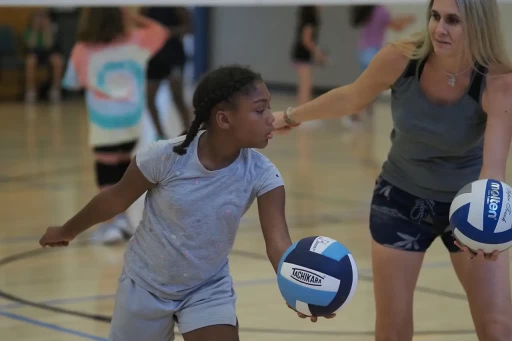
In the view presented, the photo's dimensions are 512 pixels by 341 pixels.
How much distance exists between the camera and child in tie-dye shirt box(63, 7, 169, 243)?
262 inches

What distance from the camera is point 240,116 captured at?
311cm

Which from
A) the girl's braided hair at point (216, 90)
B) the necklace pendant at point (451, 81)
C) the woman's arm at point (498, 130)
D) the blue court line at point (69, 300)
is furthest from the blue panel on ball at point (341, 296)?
the blue court line at point (69, 300)

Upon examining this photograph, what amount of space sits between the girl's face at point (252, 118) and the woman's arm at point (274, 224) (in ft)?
0.67

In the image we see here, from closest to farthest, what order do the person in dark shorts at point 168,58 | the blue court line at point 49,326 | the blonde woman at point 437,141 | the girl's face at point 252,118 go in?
1. the girl's face at point 252,118
2. the blonde woman at point 437,141
3. the blue court line at point 49,326
4. the person in dark shorts at point 168,58

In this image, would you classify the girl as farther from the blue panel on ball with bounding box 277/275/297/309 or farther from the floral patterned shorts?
the floral patterned shorts

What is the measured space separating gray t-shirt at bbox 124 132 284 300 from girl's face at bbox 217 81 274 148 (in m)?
0.16

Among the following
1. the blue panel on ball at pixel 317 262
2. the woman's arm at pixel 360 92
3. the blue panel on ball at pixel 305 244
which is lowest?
the blue panel on ball at pixel 317 262

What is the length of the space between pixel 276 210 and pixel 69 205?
4.94m

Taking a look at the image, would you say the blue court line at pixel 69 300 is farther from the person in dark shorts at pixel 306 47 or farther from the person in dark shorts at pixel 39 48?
the person in dark shorts at pixel 39 48

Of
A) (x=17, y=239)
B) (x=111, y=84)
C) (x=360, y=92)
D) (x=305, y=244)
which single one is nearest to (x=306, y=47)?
(x=111, y=84)

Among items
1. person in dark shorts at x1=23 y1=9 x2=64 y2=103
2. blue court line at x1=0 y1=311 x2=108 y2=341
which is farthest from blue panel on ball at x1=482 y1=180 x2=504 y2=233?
person in dark shorts at x1=23 y1=9 x2=64 y2=103

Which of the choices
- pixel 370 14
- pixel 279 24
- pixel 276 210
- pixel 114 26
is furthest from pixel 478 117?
pixel 279 24

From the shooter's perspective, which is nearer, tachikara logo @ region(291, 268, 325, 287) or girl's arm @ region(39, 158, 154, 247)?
tachikara logo @ region(291, 268, 325, 287)

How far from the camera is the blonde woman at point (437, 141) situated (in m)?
3.33
